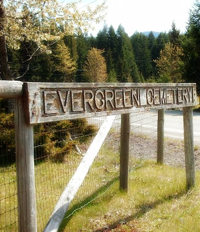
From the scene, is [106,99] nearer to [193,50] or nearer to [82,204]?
[82,204]

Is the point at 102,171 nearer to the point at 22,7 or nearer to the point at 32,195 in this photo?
the point at 32,195

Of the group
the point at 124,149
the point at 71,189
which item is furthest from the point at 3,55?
the point at 71,189

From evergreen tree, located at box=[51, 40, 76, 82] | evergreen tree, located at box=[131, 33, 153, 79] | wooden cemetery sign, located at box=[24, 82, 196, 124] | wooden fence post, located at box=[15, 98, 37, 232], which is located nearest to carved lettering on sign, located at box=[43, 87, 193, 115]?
wooden cemetery sign, located at box=[24, 82, 196, 124]

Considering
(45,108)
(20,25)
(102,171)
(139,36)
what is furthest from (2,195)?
(139,36)

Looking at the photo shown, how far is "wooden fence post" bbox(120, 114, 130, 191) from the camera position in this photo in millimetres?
4246

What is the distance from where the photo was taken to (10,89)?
1.88 metres

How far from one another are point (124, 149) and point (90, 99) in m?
1.89

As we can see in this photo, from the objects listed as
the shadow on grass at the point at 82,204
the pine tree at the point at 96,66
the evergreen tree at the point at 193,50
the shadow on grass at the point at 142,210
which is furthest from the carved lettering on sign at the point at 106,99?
the pine tree at the point at 96,66

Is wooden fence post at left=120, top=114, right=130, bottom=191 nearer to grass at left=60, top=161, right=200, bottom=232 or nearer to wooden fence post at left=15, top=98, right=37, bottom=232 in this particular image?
grass at left=60, top=161, right=200, bottom=232

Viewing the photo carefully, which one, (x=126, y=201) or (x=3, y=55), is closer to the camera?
(x=126, y=201)

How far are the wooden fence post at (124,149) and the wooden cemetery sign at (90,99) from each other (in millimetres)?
767

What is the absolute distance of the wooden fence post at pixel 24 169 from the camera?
1999 mm

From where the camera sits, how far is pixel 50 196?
405cm

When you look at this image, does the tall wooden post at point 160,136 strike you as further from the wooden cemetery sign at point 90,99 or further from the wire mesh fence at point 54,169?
the wooden cemetery sign at point 90,99
